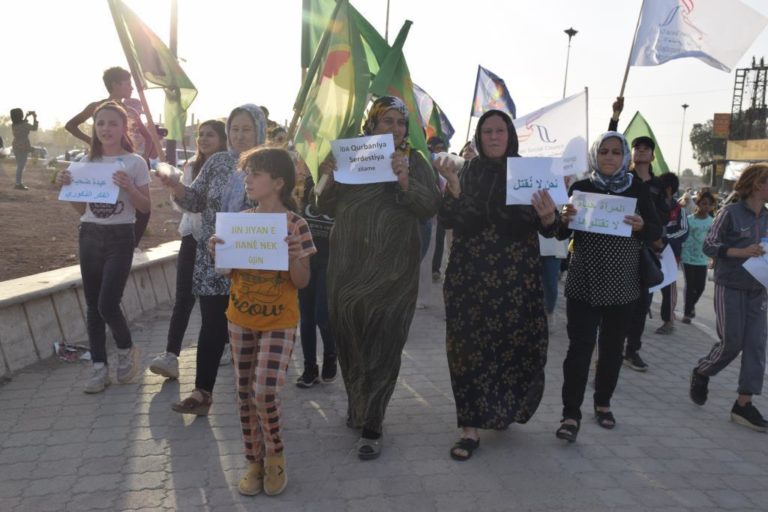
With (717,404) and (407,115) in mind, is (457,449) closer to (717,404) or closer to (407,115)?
(407,115)

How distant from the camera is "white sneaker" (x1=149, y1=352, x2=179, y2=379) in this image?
4.75 meters

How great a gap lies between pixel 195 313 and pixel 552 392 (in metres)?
4.20

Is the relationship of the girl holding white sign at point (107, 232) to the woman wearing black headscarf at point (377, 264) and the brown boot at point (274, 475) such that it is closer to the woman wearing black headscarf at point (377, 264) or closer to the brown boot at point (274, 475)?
the woman wearing black headscarf at point (377, 264)

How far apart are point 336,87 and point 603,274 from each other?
6.62 feet

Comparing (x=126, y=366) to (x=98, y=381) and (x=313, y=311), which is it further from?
(x=313, y=311)

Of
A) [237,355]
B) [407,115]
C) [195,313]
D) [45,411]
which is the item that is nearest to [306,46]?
[407,115]

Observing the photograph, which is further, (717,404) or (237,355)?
(717,404)

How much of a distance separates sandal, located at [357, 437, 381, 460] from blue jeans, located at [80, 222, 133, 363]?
6.70ft

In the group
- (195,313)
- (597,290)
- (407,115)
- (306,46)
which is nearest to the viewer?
(407,115)

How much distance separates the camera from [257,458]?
3311 mm

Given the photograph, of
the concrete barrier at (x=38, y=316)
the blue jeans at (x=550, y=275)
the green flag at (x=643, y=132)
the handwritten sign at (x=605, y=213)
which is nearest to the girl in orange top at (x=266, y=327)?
the handwritten sign at (x=605, y=213)

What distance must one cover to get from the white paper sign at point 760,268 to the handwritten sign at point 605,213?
1229 millimetres

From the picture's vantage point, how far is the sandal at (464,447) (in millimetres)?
3748

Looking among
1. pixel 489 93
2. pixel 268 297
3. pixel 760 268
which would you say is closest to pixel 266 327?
pixel 268 297
